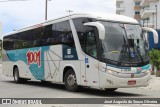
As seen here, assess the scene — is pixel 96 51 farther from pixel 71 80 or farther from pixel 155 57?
pixel 155 57

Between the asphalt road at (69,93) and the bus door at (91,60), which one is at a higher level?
the bus door at (91,60)

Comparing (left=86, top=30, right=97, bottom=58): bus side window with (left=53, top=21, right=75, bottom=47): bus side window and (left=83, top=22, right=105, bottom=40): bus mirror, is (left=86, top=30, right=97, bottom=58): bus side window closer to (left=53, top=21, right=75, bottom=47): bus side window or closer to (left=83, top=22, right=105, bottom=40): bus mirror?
(left=83, top=22, right=105, bottom=40): bus mirror

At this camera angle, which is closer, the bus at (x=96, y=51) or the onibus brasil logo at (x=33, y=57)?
the bus at (x=96, y=51)

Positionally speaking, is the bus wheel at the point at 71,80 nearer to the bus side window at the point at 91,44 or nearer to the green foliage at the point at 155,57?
the bus side window at the point at 91,44

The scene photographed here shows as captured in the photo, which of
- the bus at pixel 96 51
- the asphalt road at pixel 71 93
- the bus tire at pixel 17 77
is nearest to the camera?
the bus at pixel 96 51

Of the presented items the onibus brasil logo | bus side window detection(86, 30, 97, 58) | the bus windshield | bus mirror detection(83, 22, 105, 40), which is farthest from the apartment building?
bus mirror detection(83, 22, 105, 40)

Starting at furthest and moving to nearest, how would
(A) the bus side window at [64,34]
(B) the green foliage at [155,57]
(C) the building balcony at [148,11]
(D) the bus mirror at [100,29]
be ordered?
(C) the building balcony at [148,11] → (B) the green foliage at [155,57] → (A) the bus side window at [64,34] → (D) the bus mirror at [100,29]

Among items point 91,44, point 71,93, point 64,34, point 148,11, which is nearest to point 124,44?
point 91,44

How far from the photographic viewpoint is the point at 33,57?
22.2 metres

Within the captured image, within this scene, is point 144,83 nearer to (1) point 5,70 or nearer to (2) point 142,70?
(2) point 142,70

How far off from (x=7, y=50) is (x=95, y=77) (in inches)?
470

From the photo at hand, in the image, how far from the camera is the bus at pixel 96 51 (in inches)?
621

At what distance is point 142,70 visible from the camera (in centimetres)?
1644

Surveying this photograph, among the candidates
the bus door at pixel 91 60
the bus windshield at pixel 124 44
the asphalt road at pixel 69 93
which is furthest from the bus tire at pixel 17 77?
the bus windshield at pixel 124 44
